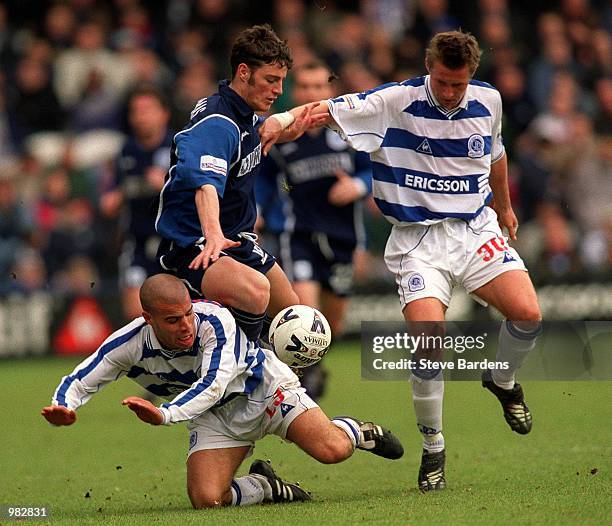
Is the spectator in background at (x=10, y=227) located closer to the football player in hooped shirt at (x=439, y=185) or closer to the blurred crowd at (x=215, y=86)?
the blurred crowd at (x=215, y=86)

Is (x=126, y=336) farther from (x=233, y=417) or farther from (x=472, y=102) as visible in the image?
(x=472, y=102)

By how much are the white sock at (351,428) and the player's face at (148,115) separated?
4.60m

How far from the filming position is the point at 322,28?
57.5ft

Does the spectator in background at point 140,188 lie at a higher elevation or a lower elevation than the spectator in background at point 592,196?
higher

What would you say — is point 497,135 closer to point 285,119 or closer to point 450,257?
point 450,257

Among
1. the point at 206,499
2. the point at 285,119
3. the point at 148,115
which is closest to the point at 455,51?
the point at 285,119

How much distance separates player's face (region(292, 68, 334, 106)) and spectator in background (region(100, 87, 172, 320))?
4.30 feet

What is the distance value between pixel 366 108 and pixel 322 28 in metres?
10.5

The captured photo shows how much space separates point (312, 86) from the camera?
10.1m

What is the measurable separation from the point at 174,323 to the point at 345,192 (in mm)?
4236

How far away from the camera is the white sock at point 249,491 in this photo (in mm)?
6633

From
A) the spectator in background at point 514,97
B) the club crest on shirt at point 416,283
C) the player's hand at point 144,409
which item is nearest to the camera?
the player's hand at point 144,409

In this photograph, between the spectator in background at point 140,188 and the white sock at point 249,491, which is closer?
the white sock at point 249,491

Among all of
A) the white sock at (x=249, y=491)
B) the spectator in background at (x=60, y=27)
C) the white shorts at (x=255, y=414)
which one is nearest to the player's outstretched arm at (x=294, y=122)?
the white shorts at (x=255, y=414)
